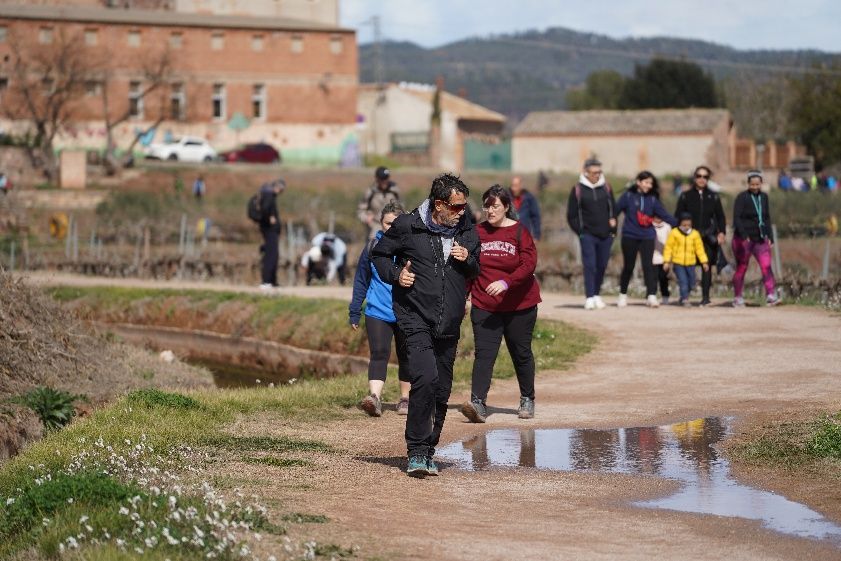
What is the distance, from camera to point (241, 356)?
2425 centimetres

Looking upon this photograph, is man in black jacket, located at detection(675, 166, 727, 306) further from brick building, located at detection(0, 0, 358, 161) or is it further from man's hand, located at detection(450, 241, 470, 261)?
brick building, located at detection(0, 0, 358, 161)

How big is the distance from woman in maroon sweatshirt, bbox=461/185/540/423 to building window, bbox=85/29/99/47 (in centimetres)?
6662

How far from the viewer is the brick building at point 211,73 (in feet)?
246

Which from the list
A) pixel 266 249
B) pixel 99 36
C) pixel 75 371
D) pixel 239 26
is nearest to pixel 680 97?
pixel 239 26

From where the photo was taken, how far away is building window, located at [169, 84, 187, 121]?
254 feet

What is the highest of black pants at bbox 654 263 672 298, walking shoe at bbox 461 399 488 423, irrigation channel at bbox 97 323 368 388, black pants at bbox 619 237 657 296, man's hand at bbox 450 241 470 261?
man's hand at bbox 450 241 470 261

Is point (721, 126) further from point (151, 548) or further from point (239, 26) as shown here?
point (151, 548)

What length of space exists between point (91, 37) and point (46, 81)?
29.4 feet

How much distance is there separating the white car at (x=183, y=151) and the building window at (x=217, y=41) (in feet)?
22.3

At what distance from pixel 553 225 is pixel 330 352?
26.5 metres

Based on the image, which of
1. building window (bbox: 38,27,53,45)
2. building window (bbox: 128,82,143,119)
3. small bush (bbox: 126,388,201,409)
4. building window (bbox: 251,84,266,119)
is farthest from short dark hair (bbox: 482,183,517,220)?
building window (bbox: 251,84,266,119)

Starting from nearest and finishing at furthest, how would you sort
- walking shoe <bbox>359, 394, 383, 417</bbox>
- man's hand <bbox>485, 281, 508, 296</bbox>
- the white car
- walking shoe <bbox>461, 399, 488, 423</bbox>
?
man's hand <bbox>485, 281, 508, 296</bbox>
walking shoe <bbox>461, 399, 488, 423</bbox>
walking shoe <bbox>359, 394, 383, 417</bbox>
the white car

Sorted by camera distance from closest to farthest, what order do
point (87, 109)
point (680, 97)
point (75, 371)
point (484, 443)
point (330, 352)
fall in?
point (484, 443) < point (75, 371) < point (330, 352) < point (87, 109) < point (680, 97)

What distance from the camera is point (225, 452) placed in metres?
11.4
